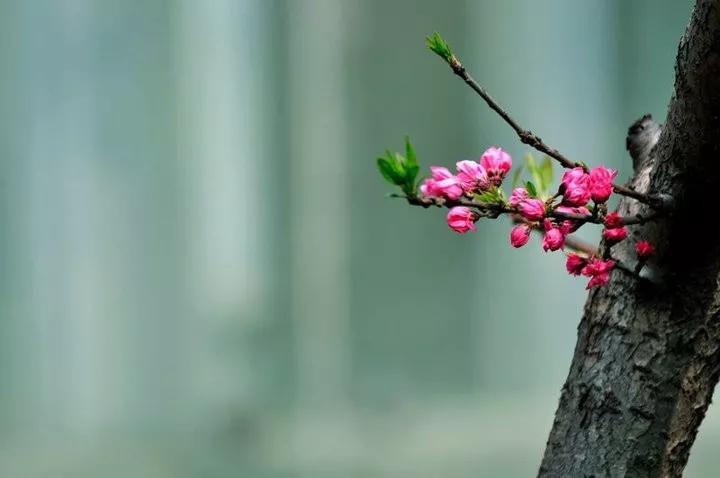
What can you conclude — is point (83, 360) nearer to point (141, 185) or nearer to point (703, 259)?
point (141, 185)

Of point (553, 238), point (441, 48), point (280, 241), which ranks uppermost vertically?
point (280, 241)

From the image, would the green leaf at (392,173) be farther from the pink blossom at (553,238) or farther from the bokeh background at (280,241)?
the bokeh background at (280,241)

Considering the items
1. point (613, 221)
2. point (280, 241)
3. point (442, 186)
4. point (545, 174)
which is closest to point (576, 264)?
point (613, 221)

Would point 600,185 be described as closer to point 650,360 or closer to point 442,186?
point 442,186

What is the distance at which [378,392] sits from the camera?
3.97 m

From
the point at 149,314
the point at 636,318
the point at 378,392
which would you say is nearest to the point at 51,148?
the point at 149,314

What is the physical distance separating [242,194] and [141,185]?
1.01 ft

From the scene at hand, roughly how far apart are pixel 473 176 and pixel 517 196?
0.05 meters

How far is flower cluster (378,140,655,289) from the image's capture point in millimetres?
1062

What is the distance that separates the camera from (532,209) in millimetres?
1078

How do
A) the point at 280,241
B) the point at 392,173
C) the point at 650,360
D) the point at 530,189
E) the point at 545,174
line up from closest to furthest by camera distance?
the point at 392,173 → the point at 530,189 → the point at 650,360 → the point at 545,174 → the point at 280,241

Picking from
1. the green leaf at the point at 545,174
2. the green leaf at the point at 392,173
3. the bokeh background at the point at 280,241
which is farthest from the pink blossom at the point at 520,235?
the bokeh background at the point at 280,241

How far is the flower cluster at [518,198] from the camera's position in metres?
1.06

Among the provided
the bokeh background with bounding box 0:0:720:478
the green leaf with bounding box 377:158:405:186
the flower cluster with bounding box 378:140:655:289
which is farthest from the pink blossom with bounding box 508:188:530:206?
the bokeh background with bounding box 0:0:720:478
